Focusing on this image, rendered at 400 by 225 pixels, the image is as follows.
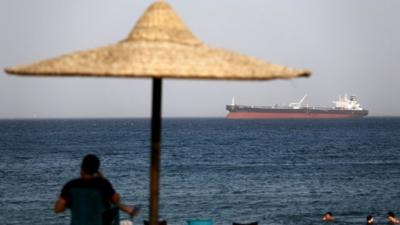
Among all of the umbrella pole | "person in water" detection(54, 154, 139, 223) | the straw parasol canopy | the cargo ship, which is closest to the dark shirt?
"person in water" detection(54, 154, 139, 223)

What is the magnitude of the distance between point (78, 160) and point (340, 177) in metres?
23.4

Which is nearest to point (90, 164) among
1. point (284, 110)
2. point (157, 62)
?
point (157, 62)

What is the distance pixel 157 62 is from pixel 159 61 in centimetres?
3

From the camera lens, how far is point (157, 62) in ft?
25.1

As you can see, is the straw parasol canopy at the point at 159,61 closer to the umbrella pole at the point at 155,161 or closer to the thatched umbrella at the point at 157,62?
the thatched umbrella at the point at 157,62

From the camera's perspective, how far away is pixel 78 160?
65312mm

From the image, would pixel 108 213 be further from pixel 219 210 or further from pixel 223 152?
pixel 223 152

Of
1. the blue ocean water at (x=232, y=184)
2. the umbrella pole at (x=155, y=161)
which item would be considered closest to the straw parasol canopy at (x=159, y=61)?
the umbrella pole at (x=155, y=161)

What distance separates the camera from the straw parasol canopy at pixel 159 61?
7.59 metres

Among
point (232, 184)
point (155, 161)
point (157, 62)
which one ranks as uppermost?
point (157, 62)

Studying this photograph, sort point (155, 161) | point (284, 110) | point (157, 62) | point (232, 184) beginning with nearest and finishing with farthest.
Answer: point (157, 62) → point (155, 161) → point (232, 184) → point (284, 110)

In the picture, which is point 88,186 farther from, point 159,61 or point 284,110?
point 284,110

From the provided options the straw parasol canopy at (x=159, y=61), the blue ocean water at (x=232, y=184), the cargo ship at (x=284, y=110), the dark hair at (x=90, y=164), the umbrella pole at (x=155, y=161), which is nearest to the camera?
the straw parasol canopy at (x=159, y=61)

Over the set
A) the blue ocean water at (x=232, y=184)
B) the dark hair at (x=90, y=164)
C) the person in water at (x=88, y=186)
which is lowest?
the blue ocean water at (x=232, y=184)
